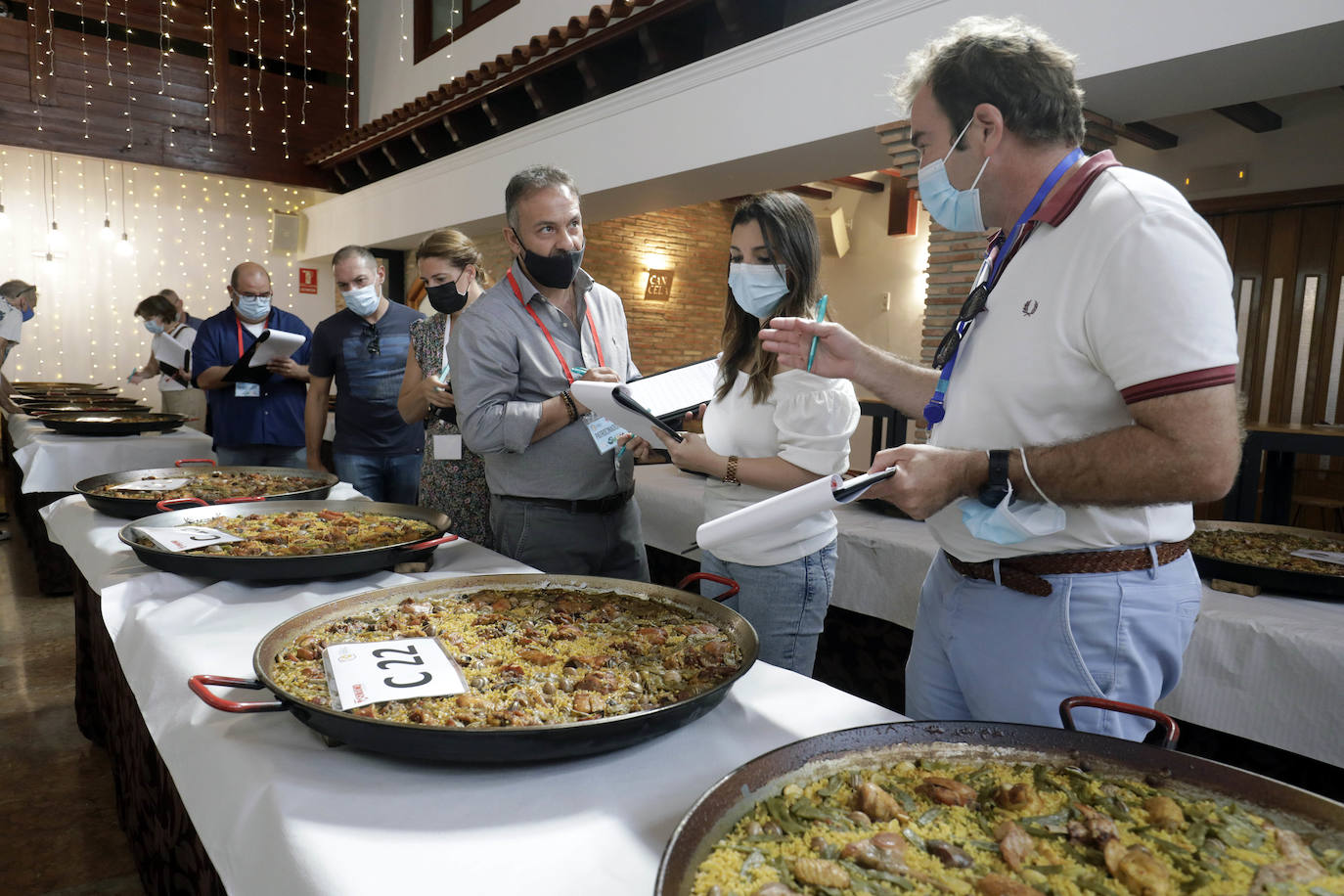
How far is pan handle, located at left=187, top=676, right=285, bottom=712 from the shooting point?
0.98 metres

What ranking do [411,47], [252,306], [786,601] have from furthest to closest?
[411,47], [252,306], [786,601]

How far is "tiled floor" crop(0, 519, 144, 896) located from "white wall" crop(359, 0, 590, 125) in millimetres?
6176

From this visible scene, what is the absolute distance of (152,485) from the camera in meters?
2.57

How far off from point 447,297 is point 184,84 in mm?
9139

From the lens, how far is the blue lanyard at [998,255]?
1232 mm

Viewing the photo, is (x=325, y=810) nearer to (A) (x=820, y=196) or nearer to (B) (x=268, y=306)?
(B) (x=268, y=306)

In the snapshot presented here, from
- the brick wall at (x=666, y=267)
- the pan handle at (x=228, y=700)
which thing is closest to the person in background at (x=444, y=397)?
the pan handle at (x=228, y=700)

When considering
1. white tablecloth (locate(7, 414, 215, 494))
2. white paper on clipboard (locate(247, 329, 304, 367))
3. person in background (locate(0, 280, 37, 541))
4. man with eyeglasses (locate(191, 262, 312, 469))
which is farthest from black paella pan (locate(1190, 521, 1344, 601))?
person in background (locate(0, 280, 37, 541))

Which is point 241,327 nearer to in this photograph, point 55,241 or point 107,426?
point 107,426

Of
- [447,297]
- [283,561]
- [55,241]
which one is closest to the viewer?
[283,561]

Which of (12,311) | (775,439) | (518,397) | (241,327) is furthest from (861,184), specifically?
(775,439)

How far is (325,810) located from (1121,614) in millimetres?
1017

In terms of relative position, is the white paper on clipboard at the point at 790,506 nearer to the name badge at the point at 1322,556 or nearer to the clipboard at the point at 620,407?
the clipboard at the point at 620,407

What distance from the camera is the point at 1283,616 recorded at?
5.98 ft
